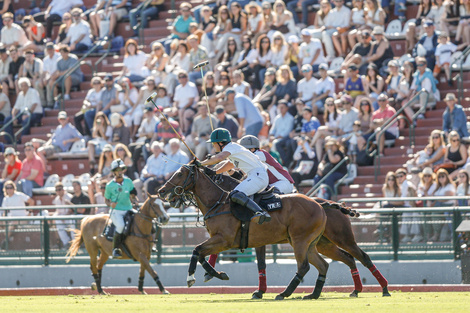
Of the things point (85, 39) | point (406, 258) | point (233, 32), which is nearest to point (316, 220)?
point (406, 258)

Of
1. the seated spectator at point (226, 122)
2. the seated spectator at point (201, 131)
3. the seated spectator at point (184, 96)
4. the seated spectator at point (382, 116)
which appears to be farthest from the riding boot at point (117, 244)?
the seated spectator at point (184, 96)

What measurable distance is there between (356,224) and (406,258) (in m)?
1.11

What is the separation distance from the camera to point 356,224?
19609mm

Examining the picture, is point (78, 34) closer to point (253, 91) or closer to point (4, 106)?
point (4, 106)

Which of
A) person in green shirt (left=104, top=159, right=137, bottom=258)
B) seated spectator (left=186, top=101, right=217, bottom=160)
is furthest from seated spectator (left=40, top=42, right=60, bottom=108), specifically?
person in green shirt (left=104, top=159, right=137, bottom=258)

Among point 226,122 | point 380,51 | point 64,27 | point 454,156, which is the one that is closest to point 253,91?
point 226,122

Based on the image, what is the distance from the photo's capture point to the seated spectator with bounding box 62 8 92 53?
30.1 metres

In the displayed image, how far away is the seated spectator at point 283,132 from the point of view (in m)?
23.0

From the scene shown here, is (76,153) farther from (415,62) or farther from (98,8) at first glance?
(415,62)

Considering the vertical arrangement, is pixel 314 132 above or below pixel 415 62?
below

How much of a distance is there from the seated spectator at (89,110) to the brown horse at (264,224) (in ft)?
40.9

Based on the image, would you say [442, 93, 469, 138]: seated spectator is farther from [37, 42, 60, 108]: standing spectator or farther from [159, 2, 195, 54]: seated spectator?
[37, 42, 60, 108]: standing spectator

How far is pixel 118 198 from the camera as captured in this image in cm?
→ 1942

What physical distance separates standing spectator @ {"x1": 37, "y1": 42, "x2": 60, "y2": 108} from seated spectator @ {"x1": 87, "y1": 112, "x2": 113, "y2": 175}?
3.65m
